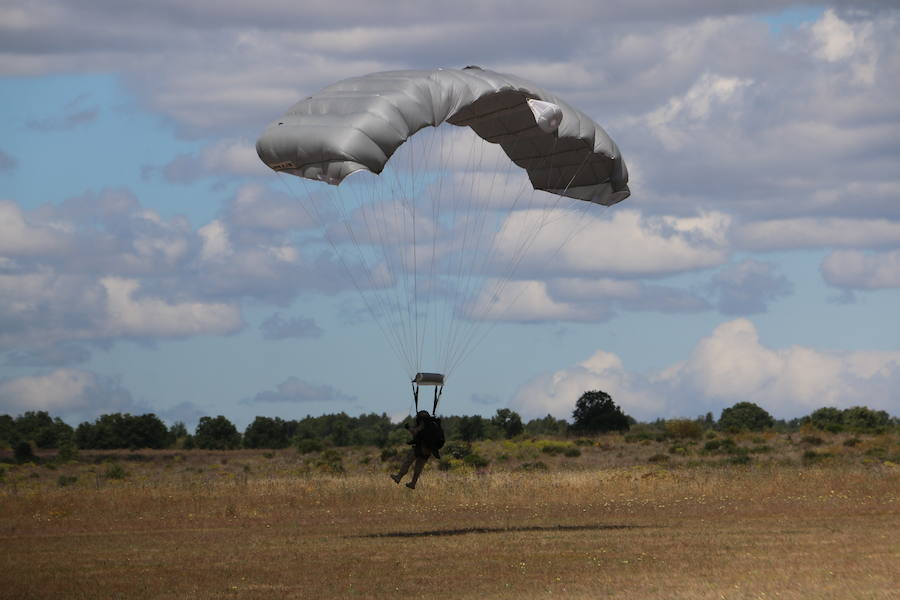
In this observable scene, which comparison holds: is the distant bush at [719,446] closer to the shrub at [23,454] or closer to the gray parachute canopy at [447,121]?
the gray parachute canopy at [447,121]

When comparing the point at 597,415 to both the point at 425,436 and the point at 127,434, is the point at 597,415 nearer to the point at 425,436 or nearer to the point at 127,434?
the point at 127,434

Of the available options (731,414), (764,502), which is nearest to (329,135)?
(764,502)

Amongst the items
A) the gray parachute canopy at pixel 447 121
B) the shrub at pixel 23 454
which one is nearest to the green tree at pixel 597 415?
the shrub at pixel 23 454

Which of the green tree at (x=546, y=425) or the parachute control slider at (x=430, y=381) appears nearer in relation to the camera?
the parachute control slider at (x=430, y=381)

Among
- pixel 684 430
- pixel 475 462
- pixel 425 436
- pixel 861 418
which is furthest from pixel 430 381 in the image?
pixel 861 418

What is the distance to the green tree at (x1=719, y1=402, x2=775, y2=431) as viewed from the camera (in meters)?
90.0

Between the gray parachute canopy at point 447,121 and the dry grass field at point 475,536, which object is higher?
the gray parachute canopy at point 447,121

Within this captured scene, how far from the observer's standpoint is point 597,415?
7881 cm

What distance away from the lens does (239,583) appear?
17.8 meters

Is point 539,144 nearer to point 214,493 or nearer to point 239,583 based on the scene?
point 239,583

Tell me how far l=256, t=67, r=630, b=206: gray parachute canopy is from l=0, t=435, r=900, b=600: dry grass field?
6.48 metres

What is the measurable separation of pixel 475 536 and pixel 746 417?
7170 centimetres

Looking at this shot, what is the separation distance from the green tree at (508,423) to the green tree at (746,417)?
15227 mm

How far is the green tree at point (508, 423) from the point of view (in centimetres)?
8538
